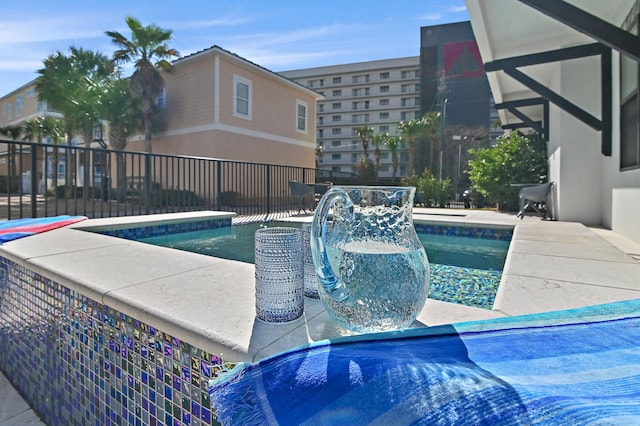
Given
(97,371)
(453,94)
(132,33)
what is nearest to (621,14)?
(97,371)

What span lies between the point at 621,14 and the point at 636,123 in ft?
4.81

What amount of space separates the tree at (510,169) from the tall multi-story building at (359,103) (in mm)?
29277

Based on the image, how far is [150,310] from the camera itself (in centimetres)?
107

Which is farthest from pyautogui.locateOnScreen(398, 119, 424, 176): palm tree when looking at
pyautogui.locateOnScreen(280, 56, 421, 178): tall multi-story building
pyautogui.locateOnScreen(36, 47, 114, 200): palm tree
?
pyautogui.locateOnScreen(36, 47, 114, 200): palm tree

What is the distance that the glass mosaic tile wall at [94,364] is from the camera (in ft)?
3.18

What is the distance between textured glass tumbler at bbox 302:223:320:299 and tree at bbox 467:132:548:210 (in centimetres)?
657

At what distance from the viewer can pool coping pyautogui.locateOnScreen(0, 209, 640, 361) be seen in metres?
0.94

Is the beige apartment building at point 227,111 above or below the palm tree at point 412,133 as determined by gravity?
below

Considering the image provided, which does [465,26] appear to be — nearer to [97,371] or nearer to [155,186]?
[155,186]

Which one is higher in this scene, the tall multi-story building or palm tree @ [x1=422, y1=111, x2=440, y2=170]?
the tall multi-story building

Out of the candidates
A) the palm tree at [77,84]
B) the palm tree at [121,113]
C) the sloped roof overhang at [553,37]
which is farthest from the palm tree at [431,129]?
the palm tree at [77,84]

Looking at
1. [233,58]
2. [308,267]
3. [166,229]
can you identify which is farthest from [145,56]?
[308,267]

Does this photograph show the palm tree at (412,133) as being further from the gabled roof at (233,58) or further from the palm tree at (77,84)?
the palm tree at (77,84)

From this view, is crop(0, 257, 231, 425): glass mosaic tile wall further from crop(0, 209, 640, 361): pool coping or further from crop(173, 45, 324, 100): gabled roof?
crop(173, 45, 324, 100): gabled roof
